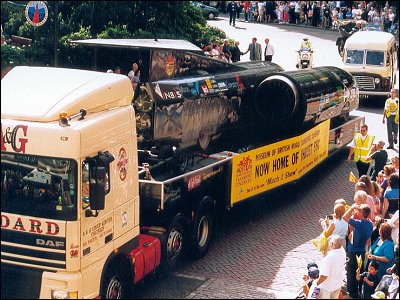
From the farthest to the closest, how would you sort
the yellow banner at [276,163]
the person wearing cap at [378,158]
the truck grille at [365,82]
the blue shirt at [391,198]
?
1. the truck grille at [365,82]
2. the person wearing cap at [378,158]
3. the yellow banner at [276,163]
4. the blue shirt at [391,198]

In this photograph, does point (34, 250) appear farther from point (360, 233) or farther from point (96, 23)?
point (96, 23)

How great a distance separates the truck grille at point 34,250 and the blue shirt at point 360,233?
15.1ft

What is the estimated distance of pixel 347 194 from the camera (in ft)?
64.5

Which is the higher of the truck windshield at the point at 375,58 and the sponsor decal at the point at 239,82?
the sponsor decal at the point at 239,82

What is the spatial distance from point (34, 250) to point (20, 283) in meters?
0.44

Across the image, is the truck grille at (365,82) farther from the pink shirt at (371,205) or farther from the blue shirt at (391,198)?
the pink shirt at (371,205)

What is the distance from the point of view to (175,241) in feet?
46.9

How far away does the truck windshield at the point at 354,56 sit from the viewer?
32.5m

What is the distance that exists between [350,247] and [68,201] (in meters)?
4.61

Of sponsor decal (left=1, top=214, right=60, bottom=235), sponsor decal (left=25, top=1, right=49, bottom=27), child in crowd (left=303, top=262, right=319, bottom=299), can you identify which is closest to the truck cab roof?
sponsor decal (left=1, top=214, right=60, bottom=235)

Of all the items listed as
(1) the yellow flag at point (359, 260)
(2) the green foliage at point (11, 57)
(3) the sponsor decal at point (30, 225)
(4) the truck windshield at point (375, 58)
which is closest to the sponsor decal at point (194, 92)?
(1) the yellow flag at point (359, 260)

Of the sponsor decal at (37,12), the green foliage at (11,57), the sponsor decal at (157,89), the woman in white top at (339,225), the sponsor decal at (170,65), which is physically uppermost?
the sponsor decal at (37,12)

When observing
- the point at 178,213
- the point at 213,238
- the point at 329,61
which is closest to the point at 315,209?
the point at 213,238

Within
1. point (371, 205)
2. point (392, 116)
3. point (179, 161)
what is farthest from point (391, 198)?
point (392, 116)
